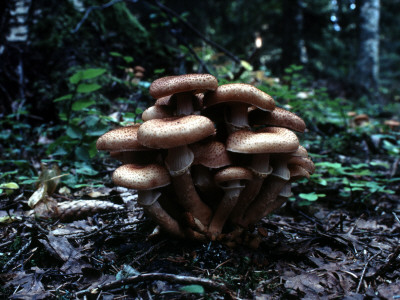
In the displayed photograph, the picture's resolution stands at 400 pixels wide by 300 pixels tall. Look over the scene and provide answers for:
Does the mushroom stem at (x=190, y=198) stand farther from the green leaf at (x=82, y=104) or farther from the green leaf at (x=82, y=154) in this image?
the green leaf at (x=82, y=104)

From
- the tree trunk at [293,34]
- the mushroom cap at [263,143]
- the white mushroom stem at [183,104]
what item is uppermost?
the tree trunk at [293,34]

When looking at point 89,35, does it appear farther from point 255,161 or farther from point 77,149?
point 255,161

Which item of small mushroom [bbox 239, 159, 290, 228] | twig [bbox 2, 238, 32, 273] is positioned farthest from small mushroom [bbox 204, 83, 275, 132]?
twig [bbox 2, 238, 32, 273]

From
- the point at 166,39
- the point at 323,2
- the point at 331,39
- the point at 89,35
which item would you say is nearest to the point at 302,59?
the point at 323,2

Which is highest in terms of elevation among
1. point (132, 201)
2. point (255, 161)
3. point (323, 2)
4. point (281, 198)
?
point (323, 2)

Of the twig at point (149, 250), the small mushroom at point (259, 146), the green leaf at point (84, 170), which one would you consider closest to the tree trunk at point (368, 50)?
the small mushroom at point (259, 146)

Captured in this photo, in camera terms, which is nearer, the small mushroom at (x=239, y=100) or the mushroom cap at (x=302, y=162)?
the small mushroom at (x=239, y=100)
